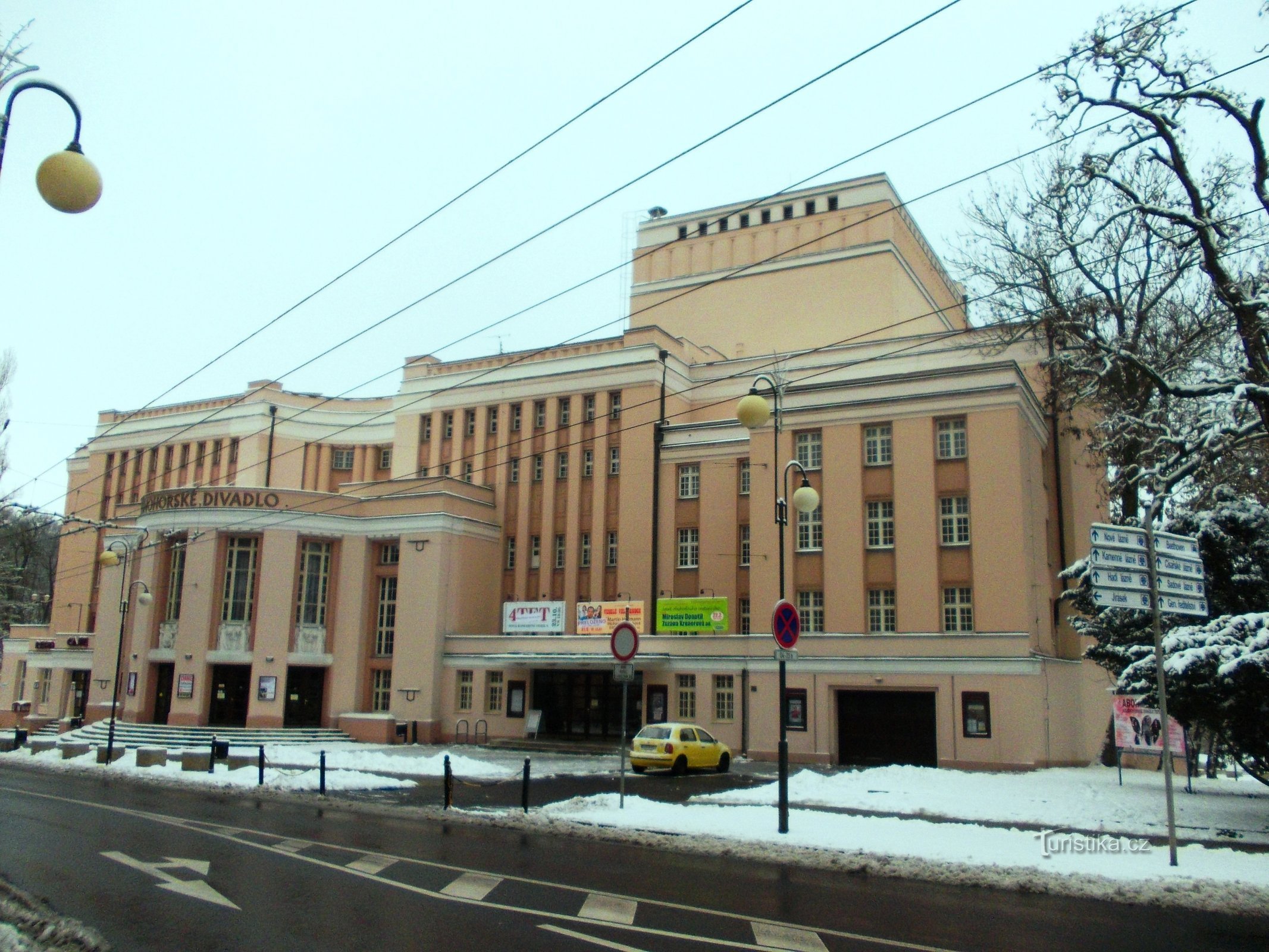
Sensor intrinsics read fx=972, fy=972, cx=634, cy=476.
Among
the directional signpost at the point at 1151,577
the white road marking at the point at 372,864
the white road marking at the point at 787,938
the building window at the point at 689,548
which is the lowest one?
the white road marking at the point at 372,864

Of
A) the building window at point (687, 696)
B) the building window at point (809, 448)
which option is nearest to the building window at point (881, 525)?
the building window at point (809, 448)

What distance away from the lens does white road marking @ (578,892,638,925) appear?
9445mm

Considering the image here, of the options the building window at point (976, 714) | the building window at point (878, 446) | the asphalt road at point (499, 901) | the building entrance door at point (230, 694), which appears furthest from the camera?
the building entrance door at point (230, 694)

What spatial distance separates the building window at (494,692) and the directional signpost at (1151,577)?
29.1 meters

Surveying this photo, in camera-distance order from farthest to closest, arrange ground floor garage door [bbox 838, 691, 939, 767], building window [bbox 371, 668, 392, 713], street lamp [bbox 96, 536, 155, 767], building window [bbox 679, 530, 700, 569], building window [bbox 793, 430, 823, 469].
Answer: building window [bbox 371, 668, 392, 713]
building window [bbox 679, 530, 700, 569]
building window [bbox 793, 430, 823, 469]
ground floor garage door [bbox 838, 691, 939, 767]
street lamp [bbox 96, 536, 155, 767]

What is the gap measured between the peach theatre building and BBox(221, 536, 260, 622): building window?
122 mm

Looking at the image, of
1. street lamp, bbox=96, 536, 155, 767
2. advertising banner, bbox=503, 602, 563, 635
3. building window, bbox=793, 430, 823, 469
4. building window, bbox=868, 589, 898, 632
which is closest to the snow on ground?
building window, bbox=868, 589, 898, 632

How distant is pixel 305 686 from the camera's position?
40062 mm

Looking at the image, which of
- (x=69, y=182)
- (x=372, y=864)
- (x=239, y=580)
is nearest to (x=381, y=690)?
(x=239, y=580)

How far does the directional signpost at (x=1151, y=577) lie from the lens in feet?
41.2

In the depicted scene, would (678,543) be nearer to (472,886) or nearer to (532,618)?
(532,618)

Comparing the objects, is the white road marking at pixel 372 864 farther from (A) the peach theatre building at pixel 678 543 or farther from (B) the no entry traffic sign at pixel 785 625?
(A) the peach theatre building at pixel 678 543

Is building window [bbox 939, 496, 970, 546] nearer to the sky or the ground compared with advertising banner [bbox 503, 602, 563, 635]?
nearer to the sky

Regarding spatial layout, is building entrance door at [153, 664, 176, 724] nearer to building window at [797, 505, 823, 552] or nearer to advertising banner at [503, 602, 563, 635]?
advertising banner at [503, 602, 563, 635]
